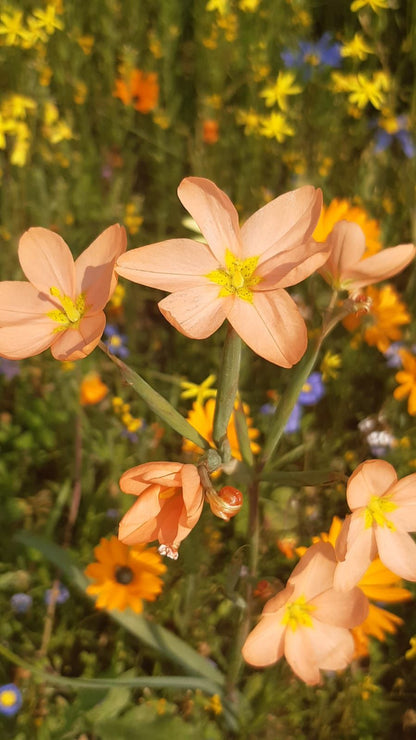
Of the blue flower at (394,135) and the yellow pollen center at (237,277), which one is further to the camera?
the blue flower at (394,135)

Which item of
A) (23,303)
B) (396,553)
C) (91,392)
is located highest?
(23,303)

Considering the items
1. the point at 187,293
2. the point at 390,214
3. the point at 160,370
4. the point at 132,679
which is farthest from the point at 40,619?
the point at 390,214

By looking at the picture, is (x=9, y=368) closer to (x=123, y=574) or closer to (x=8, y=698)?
(x=123, y=574)

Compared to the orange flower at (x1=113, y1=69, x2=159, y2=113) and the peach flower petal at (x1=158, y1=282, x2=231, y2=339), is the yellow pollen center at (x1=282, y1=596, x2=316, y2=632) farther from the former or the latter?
the orange flower at (x1=113, y1=69, x2=159, y2=113)

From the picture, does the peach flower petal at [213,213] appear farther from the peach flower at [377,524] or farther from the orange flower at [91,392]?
the orange flower at [91,392]

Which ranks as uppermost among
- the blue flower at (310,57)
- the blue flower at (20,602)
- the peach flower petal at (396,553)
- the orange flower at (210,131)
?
the blue flower at (310,57)

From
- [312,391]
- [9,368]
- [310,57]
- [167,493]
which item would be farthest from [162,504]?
[310,57]

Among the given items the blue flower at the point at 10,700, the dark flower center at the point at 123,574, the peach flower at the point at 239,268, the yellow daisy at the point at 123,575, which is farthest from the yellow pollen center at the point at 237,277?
the blue flower at the point at 10,700

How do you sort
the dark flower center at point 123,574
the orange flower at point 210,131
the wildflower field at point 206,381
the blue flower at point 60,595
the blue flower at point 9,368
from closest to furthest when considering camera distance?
the wildflower field at point 206,381, the dark flower center at point 123,574, the blue flower at point 60,595, the blue flower at point 9,368, the orange flower at point 210,131
